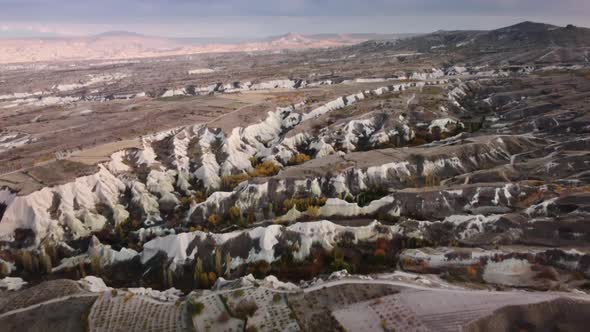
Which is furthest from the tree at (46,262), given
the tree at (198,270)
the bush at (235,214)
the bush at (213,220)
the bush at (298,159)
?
the bush at (298,159)

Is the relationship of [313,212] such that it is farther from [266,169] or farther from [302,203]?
[266,169]

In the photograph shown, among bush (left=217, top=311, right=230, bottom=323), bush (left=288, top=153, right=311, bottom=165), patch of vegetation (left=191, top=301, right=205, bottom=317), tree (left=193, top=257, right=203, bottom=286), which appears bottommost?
tree (left=193, top=257, right=203, bottom=286)

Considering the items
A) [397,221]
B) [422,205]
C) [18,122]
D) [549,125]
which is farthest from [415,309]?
[18,122]

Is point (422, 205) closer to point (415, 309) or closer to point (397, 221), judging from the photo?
point (397, 221)

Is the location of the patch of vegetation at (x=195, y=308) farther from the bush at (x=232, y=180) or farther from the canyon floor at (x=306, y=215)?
the bush at (x=232, y=180)

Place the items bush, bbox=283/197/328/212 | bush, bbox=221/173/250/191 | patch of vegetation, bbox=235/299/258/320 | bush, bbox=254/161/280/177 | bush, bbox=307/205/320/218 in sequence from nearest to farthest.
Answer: patch of vegetation, bbox=235/299/258/320, bush, bbox=307/205/320/218, bush, bbox=283/197/328/212, bush, bbox=221/173/250/191, bush, bbox=254/161/280/177

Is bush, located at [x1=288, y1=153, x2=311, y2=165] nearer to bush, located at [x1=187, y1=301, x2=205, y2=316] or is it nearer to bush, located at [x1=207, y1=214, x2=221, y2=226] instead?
bush, located at [x1=207, y1=214, x2=221, y2=226]

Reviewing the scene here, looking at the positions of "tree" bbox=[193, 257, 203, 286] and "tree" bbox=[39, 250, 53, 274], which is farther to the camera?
"tree" bbox=[39, 250, 53, 274]

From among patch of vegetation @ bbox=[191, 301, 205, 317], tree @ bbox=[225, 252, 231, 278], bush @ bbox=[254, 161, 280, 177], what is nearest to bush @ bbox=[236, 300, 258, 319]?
patch of vegetation @ bbox=[191, 301, 205, 317]

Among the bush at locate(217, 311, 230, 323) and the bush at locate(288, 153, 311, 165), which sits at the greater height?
the bush at locate(288, 153, 311, 165)

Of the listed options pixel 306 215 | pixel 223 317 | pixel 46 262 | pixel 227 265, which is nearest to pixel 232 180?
pixel 306 215

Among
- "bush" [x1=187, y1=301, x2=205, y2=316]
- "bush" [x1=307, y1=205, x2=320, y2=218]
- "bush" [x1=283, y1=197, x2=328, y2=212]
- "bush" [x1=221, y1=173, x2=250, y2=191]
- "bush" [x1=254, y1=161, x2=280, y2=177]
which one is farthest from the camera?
"bush" [x1=254, y1=161, x2=280, y2=177]
